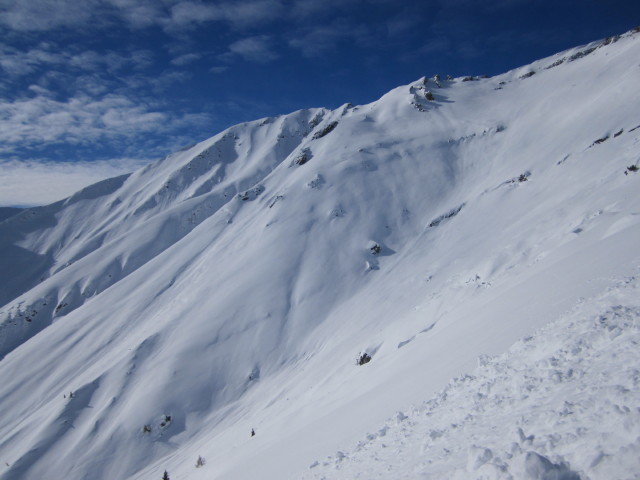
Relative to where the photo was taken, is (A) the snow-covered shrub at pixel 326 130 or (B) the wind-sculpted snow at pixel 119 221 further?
(B) the wind-sculpted snow at pixel 119 221

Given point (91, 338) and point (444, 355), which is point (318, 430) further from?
point (91, 338)

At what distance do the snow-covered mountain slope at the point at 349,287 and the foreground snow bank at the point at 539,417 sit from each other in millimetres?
817

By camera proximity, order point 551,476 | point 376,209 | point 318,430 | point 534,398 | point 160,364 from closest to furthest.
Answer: point 551,476, point 534,398, point 318,430, point 160,364, point 376,209

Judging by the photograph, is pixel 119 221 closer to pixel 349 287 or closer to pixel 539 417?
pixel 349 287

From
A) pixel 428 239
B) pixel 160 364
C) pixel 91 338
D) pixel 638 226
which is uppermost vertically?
pixel 91 338

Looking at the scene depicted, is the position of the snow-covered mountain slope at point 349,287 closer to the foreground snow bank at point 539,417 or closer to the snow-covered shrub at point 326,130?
the snow-covered shrub at point 326,130

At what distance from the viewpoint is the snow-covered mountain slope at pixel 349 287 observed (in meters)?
10.3

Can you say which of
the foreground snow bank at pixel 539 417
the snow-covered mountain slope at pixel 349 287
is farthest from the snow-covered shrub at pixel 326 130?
the foreground snow bank at pixel 539 417

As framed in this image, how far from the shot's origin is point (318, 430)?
366 inches

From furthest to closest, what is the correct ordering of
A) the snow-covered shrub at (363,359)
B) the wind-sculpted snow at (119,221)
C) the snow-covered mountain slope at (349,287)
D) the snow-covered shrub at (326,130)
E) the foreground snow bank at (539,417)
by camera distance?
the wind-sculpted snow at (119,221) < the snow-covered shrub at (326,130) < the snow-covered shrub at (363,359) < the snow-covered mountain slope at (349,287) < the foreground snow bank at (539,417)

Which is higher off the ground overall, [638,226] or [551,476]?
[638,226]

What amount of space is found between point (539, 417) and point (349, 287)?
82.7ft

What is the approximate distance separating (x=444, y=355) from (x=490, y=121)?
42.6 metres

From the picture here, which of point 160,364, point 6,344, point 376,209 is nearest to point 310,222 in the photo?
point 376,209
